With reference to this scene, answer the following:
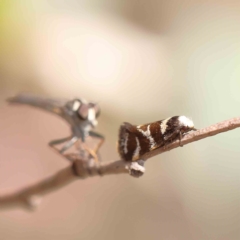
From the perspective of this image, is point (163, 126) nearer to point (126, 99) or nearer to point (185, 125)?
point (185, 125)

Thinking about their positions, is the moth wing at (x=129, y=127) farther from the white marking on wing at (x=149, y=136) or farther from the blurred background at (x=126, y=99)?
the blurred background at (x=126, y=99)

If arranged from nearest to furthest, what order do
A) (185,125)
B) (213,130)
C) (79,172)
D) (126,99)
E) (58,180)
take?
(213,130) < (185,125) < (79,172) < (58,180) < (126,99)

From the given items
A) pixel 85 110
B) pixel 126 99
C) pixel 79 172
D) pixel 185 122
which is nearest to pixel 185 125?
pixel 185 122

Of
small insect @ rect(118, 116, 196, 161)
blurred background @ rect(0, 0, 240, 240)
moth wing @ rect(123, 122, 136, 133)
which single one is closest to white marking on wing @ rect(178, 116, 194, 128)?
small insect @ rect(118, 116, 196, 161)

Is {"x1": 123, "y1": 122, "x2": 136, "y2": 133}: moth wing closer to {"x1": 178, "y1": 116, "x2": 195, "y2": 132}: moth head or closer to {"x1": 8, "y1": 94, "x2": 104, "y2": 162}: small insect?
{"x1": 178, "y1": 116, "x2": 195, "y2": 132}: moth head

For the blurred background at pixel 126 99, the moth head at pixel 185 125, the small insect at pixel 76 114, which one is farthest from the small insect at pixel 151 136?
the blurred background at pixel 126 99

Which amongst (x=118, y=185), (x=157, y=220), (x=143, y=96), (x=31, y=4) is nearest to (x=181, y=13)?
(x=143, y=96)

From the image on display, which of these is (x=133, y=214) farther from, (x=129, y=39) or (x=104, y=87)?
(x=129, y=39)
